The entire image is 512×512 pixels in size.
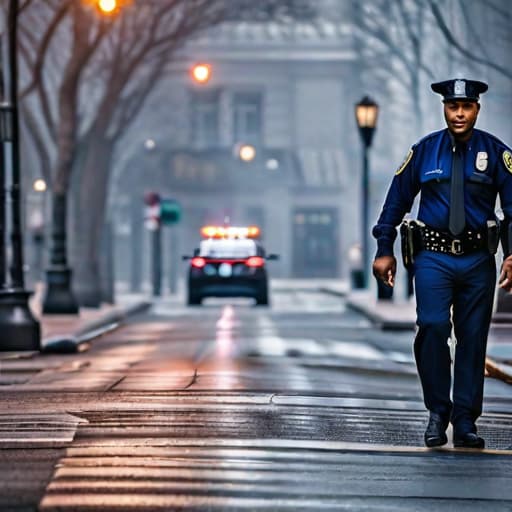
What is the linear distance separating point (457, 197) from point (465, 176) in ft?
0.48

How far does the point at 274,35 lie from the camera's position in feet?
218

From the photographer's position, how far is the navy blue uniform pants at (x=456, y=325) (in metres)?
8.80

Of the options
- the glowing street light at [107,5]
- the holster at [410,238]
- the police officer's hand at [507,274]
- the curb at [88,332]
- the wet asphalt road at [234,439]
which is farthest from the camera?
the glowing street light at [107,5]

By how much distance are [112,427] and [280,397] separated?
2218mm

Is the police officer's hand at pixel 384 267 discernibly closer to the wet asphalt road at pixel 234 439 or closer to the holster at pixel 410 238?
the holster at pixel 410 238

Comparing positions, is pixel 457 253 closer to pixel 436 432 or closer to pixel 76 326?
pixel 436 432

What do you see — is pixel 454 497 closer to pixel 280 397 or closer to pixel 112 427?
pixel 112 427

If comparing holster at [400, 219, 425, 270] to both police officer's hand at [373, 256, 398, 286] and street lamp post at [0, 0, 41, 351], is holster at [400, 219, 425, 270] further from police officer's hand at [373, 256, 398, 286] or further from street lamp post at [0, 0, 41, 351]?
street lamp post at [0, 0, 41, 351]

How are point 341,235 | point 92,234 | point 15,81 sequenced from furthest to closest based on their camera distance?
point 341,235
point 92,234
point 15,81

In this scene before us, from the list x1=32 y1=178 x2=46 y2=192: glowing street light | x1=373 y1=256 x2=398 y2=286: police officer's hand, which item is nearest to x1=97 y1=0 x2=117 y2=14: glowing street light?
x1=373 y1=256 x2=398 y2=286: police officer's hand

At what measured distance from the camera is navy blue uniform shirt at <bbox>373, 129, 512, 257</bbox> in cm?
879

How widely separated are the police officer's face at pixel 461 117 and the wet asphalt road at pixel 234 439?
5.81 ft

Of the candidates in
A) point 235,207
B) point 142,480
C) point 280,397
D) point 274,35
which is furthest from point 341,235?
point 142,480

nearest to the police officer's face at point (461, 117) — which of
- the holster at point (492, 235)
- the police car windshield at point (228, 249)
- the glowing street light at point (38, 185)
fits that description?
the holster at point (492, 235)
